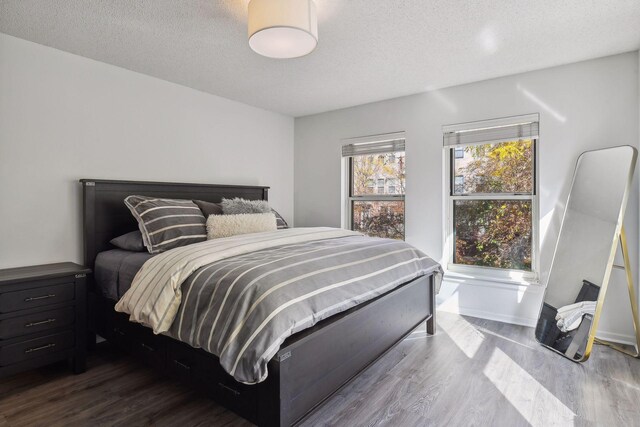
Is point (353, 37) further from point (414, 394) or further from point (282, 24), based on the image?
point (414, 394)

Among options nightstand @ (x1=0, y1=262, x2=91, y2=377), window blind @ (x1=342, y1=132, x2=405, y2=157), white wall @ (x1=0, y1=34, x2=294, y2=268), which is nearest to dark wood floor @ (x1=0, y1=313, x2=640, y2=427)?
nightstand @ (x1=0, y1=262, x2=91, y2=377)

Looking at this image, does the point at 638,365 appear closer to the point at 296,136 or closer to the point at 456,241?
the point at 456,241

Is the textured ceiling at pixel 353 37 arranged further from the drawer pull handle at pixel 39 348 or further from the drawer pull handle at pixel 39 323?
the drawer pull handle at pixel 39 348

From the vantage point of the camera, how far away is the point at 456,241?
3.67m

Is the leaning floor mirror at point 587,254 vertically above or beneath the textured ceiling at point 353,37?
beneath

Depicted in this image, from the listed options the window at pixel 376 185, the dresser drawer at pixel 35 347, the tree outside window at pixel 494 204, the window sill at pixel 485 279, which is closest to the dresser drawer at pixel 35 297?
the dresser drawer at pixel 35 347

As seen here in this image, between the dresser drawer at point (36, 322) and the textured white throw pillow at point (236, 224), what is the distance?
1035 millimetres

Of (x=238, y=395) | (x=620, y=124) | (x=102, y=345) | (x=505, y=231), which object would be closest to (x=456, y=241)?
(x=505, y=231)

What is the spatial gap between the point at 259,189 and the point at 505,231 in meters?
2.65

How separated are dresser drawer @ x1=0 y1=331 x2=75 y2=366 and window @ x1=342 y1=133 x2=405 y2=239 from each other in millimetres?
3041

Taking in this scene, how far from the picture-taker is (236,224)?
2.88 metres

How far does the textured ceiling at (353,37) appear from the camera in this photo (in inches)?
83.7

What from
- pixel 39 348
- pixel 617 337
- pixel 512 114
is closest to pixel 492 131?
pixel 512 114

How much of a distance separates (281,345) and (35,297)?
1734mm
